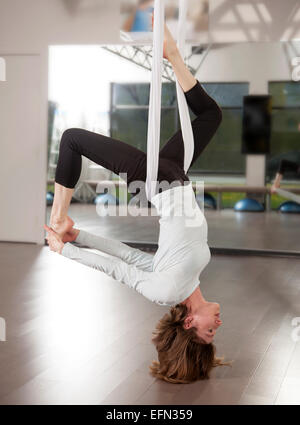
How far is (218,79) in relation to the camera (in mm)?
6309

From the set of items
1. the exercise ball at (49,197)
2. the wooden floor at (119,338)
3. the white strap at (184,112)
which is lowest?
the wooden floor at (119,338)

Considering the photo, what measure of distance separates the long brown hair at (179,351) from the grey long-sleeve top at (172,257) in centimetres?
10

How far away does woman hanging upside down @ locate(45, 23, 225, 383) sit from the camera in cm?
271

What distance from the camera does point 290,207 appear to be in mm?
6352

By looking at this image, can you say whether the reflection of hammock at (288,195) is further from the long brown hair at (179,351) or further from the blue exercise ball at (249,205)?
the long brown hair at (179,351)

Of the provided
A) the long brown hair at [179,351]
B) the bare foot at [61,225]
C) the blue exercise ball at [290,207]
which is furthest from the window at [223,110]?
the long brown hair at [179,351]

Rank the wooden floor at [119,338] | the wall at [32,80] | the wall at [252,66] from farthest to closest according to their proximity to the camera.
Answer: the wall at [32,80], the wall at [252,66], the wooden floor at [119,338]

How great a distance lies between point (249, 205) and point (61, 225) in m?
3.88

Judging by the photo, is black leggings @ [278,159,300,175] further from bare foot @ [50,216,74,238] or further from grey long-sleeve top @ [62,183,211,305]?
bare foot @ [50,216,74,238]

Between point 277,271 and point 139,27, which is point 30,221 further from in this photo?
point 277,271

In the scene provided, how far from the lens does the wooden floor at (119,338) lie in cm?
266

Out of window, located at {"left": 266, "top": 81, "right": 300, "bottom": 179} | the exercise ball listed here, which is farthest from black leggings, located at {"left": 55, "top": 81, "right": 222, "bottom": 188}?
the exercise ball

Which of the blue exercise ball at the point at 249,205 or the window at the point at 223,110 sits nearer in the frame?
the window at the point at 223,110
